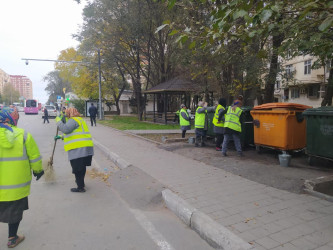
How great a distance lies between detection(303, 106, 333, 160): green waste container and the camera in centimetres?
584

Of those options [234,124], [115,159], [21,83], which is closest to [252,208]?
[234,124]

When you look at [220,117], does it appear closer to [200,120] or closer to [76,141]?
[200,120]

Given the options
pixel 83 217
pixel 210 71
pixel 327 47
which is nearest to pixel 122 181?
pixel 83 217

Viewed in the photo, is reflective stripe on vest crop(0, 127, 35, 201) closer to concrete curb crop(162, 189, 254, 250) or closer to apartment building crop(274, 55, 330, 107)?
concrete curb crop(162, 189, 254, 250)

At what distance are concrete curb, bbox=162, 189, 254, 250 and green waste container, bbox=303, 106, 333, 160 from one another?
146 inches

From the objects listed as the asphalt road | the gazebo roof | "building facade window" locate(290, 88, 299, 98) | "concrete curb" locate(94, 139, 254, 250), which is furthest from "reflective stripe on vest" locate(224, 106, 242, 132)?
"building facade window" locate(290, 88, 299, 98)

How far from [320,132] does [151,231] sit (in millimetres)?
4634

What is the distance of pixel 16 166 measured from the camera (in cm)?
312

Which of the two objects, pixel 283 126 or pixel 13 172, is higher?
pixel 283 126

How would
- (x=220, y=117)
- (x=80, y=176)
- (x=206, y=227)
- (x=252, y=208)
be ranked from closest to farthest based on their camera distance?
(x=206, y=227) < (x=252, y=208) < (x=80, y=176) < (x=220, y=117)

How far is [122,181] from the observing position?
19.6ft

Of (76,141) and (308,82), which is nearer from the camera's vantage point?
(76,141)

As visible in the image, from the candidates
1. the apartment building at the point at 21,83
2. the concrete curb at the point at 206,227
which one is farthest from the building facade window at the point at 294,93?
the apartment building at the point at 21,83

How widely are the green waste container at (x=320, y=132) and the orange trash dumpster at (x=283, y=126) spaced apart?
1.89 feet
